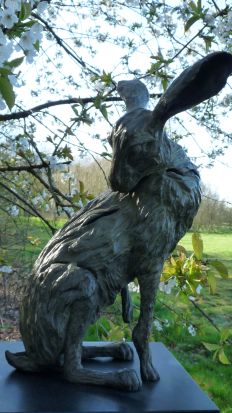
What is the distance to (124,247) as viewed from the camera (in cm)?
153

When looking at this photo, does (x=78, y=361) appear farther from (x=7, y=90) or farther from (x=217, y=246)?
(x=217, y=246)

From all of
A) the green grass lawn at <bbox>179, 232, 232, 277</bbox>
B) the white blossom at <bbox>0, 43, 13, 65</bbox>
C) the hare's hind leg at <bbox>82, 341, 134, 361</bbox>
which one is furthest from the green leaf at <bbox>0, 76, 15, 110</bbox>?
the green grass lawn at <bbox>179, 232, 232, 277</bbox>

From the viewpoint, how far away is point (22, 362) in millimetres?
1623

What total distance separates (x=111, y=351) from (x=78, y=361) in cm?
27

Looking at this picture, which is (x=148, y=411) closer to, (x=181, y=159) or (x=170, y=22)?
(x=181, y=159)

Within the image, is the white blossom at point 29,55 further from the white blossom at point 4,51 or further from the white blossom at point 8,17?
the white blossom at point 4,51

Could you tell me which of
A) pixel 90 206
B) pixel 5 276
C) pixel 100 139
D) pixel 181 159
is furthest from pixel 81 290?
pixel 5 276

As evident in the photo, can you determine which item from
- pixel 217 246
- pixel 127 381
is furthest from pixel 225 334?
pixel 217 246

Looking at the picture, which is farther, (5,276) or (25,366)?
(5,276)

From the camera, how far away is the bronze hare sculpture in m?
1.48

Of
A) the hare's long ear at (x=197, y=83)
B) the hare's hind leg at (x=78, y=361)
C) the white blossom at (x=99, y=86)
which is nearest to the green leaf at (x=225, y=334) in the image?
the hare's hind leg at (x=78, y=361)

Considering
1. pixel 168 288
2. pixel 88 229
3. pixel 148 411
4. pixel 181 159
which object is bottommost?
pixel 148 411

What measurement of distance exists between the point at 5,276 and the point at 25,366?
3.07m

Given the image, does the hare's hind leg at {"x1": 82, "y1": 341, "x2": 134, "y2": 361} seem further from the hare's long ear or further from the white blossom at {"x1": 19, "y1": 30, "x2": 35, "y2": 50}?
the white blossom at {"x1": 19, "y1": 30, "x2": 35, "y2": 50}
